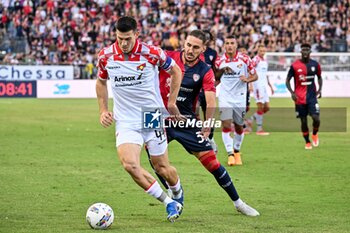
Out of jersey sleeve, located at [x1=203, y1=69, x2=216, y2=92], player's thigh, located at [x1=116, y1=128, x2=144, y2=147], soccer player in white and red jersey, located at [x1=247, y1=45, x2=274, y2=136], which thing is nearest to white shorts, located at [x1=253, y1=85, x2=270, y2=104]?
soccer player in white and red jersey, located at [x1=247, y1=45, x2=274, y2=136]

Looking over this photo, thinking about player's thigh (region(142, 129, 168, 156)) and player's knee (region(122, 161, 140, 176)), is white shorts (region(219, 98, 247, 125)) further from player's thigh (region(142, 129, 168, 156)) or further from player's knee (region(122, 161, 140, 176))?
player's knee (region(122, 161, 140, 176))

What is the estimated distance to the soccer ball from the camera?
921cm

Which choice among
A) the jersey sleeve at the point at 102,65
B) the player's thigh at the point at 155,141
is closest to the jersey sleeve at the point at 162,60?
the jersey sleeve at the point at 102,65

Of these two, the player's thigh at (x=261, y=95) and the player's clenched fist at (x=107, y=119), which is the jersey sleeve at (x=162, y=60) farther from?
the player's thigh at (x=261, y=95)

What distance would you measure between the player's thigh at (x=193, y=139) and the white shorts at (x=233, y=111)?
253 inches

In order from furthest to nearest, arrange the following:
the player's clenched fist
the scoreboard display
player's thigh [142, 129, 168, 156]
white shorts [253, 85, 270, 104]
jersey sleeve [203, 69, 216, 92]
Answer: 1. the scoreboard display
2. white shorts [253, 85, 270, 104]
3. jersey sleeve [203, 69, 216, 92]
4. player's thigh [142, 129, 168, 156]
5. the player's clenched fist

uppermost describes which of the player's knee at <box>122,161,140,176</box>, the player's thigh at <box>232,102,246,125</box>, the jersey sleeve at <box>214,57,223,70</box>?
the player's knee at <box>122,161,140,176</box>

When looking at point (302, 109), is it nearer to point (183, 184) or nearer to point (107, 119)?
point (183, 184)

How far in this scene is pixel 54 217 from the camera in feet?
32.8

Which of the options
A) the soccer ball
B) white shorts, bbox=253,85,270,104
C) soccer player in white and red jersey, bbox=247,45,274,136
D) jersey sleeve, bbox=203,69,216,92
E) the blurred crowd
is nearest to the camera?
the soccer ball

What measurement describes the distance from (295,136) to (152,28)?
860 inches

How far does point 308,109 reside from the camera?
66.3 ft

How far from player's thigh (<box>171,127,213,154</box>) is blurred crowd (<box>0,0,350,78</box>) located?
30464 mm

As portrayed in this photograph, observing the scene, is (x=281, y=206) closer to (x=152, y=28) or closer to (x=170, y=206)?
(x=170, y=206)
